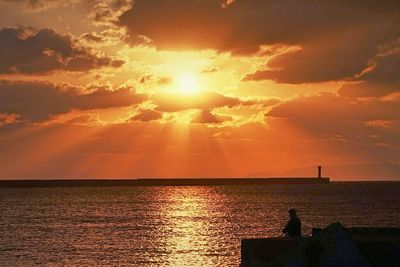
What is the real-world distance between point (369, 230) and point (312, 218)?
7398 cm

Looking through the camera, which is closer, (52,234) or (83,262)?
(83,262)

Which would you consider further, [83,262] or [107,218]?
[107,218]

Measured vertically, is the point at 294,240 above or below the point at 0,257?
above

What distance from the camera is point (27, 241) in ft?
226

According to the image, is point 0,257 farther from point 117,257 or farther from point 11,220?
point 11,220

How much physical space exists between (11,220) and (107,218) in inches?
541

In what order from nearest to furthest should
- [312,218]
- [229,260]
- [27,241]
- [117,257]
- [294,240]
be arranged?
[294,240]
[229,260]
[117,257]
[27,241]
[312,218]

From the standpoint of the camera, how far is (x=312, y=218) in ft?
330

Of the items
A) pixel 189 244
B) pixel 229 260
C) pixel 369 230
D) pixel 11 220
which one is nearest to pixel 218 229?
pixel 189 244

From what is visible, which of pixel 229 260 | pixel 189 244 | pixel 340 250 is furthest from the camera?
pixel 189 244

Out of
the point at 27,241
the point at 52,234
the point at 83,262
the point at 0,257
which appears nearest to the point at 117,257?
the point at 83,262

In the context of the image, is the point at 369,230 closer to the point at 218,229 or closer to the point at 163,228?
the point at 218,229

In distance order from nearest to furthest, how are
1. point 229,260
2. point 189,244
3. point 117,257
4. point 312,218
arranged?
point 229,260 → point 117,257 → point 189,244 → point 312,218

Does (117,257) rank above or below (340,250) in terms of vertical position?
below
